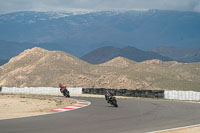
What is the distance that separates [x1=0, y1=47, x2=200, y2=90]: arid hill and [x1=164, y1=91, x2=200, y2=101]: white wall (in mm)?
58645

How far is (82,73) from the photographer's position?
129500 mm

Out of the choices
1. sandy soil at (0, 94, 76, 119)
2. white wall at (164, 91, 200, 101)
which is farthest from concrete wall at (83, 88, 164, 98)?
sandy soil at (0, 94, 76, 119)

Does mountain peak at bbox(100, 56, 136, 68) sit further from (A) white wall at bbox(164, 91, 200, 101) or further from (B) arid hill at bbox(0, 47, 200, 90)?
(A) white wall at bbox(164, 91, 200, 101)

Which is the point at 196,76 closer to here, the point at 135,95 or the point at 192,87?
the point at 192,87

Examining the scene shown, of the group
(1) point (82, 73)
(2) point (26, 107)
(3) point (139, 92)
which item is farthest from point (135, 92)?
(1) point (82, 73)

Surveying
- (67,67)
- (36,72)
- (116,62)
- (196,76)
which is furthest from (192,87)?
(116,62)

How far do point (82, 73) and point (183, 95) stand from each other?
298 ft

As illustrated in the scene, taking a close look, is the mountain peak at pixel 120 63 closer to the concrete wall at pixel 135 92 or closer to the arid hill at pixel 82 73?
the arid hill at pixel 82 73

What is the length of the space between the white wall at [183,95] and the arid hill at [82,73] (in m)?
58.6

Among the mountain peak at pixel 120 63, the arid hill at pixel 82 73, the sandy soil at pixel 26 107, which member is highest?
the mountain peak at pixel 120 63

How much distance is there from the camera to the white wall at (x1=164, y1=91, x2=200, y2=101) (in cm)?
3862

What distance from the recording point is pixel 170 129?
47.5 ft

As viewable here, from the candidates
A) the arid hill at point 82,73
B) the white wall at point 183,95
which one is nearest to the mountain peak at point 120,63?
the arid hill at point 82,73

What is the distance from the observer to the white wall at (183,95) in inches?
1521
